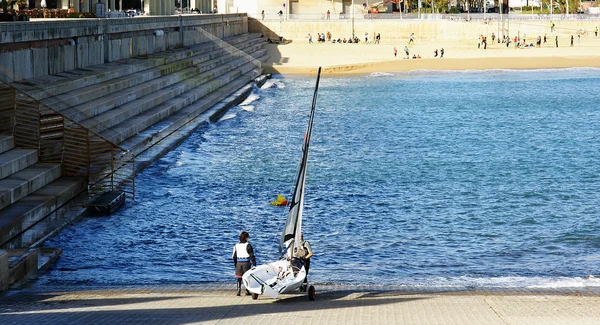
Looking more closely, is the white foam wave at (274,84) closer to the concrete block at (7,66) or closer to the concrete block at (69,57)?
the concrete block at (69,57)

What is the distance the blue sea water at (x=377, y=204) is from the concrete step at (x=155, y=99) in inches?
102

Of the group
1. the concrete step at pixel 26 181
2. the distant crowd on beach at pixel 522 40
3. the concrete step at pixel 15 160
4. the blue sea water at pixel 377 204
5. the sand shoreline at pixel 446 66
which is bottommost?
the blue sea water at pixel 377 204

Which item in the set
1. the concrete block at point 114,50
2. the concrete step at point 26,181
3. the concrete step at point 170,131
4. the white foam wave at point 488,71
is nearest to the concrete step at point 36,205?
the concrete step at point 26,181

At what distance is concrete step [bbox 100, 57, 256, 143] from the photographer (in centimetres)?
3600

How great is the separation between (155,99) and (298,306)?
31068 mm

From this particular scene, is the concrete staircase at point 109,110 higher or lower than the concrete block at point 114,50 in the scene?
lower

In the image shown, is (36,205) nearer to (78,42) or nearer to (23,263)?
(23,263)

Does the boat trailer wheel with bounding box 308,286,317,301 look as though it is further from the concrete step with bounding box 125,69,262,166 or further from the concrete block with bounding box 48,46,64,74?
the concrete block with bounding box 48,46,64,74

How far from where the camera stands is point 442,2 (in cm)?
15188

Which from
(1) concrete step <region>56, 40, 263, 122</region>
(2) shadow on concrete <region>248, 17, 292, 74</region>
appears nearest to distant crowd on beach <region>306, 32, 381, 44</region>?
(2) shadow on concrete <region>248, 17, 292, 74</region>

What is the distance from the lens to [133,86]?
1875 inches

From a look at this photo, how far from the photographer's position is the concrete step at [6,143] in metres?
26.8

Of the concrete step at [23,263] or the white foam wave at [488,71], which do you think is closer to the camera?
the concrete step at [23,263]

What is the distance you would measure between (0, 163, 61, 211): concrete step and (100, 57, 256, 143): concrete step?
7.05m
